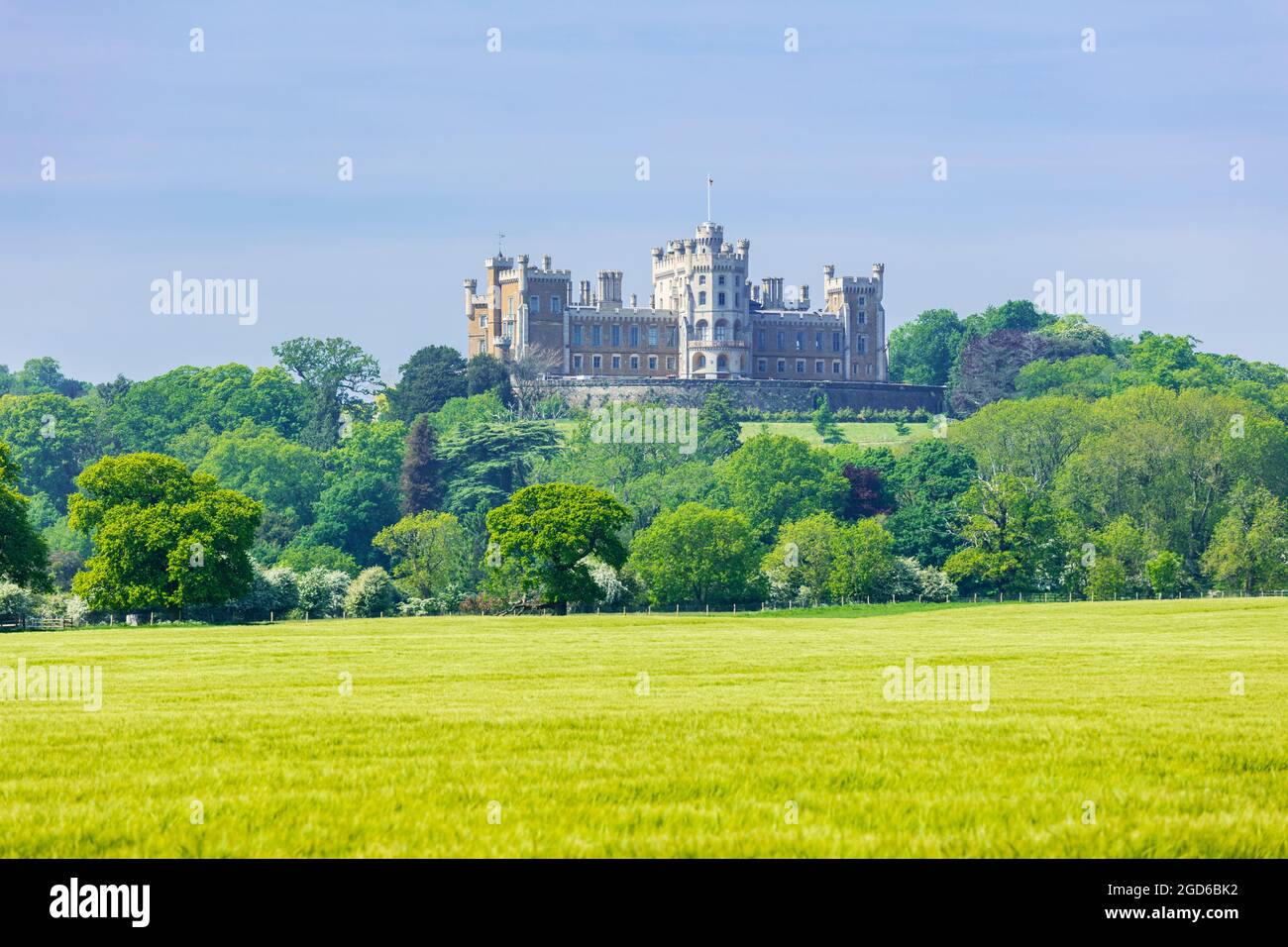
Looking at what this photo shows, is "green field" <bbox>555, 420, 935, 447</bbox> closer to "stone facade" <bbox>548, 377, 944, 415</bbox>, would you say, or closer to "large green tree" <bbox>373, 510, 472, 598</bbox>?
"stone facade" <bbox>548, 377, 944, 415</bbox>

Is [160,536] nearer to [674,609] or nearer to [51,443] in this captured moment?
[674,609]

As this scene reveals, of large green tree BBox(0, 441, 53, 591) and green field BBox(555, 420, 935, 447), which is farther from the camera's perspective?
green field BBox(555, 420, 935, 447)

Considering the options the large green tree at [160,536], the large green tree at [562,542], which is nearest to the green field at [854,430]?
the large green tree at [562,542]

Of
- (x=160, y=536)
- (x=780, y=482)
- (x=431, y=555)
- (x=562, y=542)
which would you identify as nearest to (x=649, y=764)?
(x=160, y=536)

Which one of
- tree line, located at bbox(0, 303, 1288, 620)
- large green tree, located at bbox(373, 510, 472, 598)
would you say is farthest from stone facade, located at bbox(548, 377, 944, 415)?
large green tree, located at bbox(373, 510, 472, 598)

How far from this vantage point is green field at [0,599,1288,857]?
1656 centimetres
